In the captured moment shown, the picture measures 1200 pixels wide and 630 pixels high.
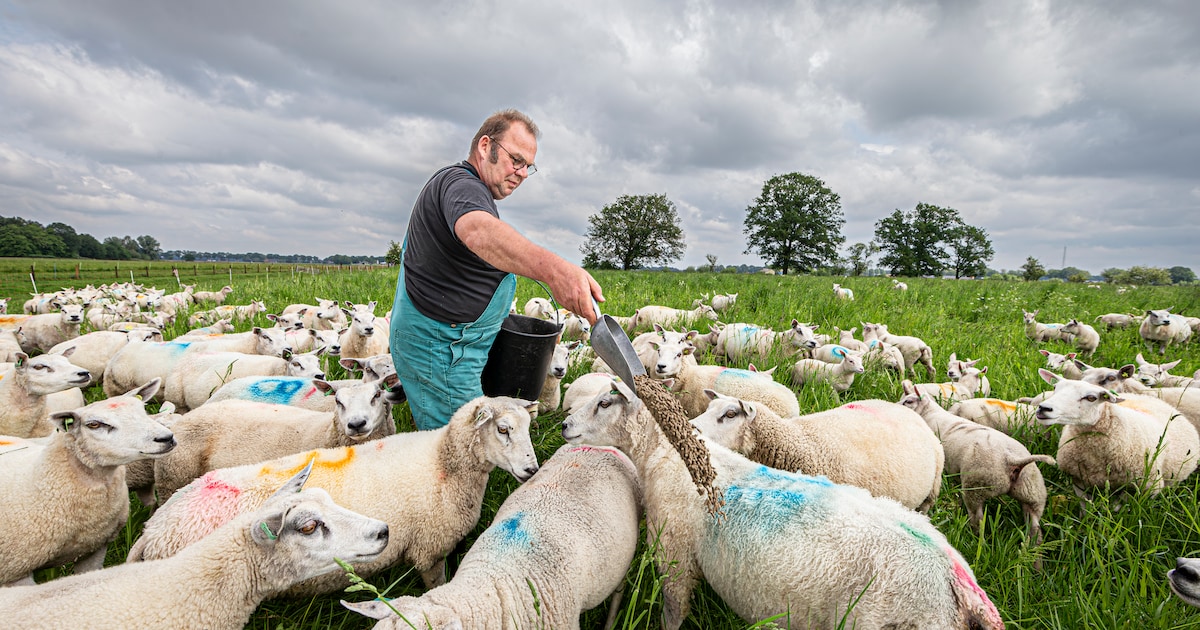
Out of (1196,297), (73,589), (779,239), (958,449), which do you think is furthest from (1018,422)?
(779,239)

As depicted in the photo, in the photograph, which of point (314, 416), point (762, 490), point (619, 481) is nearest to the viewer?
point (762, 490)

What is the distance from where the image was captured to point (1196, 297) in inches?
552

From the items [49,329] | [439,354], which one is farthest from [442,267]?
[49,329]

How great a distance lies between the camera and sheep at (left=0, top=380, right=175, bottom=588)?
2.78 m

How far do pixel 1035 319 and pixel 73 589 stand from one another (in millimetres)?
14673

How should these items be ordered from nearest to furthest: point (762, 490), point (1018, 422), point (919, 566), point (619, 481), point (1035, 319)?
1. point (919, 566)
2. point (762, 490)
3. point (619, 481)
4. point (1018, 422)
5. point (1035, 319)

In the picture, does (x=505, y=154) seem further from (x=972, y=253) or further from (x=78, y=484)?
(x=972, y=253)

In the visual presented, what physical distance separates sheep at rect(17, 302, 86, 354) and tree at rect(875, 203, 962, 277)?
3018 inches

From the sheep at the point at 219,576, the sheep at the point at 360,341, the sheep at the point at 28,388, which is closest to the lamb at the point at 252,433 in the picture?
the sheep at the point at 219,576

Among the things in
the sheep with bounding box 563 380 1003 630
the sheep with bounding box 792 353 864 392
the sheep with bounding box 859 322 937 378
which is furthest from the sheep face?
the sheep with bounding box 859 322 937 378

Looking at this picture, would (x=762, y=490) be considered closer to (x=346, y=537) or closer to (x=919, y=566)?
(x=919, y=566)

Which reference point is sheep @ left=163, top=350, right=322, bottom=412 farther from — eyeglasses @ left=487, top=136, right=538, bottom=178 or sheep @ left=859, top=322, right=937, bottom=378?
sheep @ left=859, top=322, right=937, bottom=378

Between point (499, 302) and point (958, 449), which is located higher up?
point (499, 302)

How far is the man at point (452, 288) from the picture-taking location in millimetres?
3352
